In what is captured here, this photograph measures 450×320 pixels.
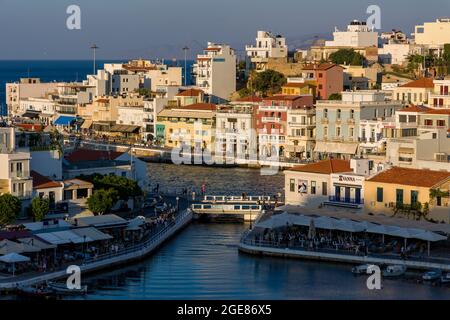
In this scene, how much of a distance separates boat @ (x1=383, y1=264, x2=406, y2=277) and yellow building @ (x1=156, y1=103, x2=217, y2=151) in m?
29.4

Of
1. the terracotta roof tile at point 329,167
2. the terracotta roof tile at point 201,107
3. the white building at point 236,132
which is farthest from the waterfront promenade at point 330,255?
the terracotta roof tile at point 201,107

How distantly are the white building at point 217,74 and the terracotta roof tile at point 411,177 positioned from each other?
34261 mm

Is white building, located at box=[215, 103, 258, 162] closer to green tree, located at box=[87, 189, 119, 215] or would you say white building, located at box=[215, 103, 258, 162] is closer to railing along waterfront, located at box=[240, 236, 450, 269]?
green tree, located at box=[87, 189, 119, 215]

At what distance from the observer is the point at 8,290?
20.8 metres

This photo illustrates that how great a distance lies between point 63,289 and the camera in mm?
20969

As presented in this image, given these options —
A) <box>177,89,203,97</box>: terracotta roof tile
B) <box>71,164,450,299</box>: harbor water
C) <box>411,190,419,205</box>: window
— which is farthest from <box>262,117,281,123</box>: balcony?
<box>411,190,419,205</box>: window

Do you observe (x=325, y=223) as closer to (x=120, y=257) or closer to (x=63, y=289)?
(x=120, y=257)

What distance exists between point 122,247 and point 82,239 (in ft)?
3.59

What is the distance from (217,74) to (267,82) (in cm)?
287

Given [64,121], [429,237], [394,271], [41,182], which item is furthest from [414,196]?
[64,121]

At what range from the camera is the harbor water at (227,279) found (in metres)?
21.4

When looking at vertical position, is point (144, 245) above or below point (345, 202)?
below

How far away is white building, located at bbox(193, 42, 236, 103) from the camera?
205ft

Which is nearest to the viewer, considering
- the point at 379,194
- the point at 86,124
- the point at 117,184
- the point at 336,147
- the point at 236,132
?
the point at 379,194
